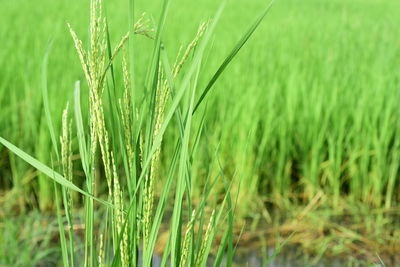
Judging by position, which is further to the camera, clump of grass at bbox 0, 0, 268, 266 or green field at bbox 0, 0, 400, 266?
green field at bbox 0, 0, 400, 266

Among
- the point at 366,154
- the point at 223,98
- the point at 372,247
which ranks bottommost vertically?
the point at 372,247

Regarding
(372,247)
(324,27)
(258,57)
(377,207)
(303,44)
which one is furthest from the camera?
(324,27)

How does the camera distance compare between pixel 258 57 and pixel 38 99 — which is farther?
pixel 258 57

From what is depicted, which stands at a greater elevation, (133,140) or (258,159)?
(133,140)

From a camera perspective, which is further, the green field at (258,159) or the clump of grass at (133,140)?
the green field at (258,159)

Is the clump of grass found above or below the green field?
above

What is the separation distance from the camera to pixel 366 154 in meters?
2.46

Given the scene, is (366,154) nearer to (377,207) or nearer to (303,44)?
(377,207)

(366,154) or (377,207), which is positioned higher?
(366,154)

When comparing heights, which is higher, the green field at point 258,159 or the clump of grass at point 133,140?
the clump of grass at point 133,140

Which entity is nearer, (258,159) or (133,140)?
(133,140)

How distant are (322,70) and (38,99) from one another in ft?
5.18

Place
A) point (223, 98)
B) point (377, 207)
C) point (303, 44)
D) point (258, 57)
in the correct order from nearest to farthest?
point (377, 207) < point (223, 98) < point (258, 57) < point (303, 44)

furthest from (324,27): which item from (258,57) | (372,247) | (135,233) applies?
(135,233)
